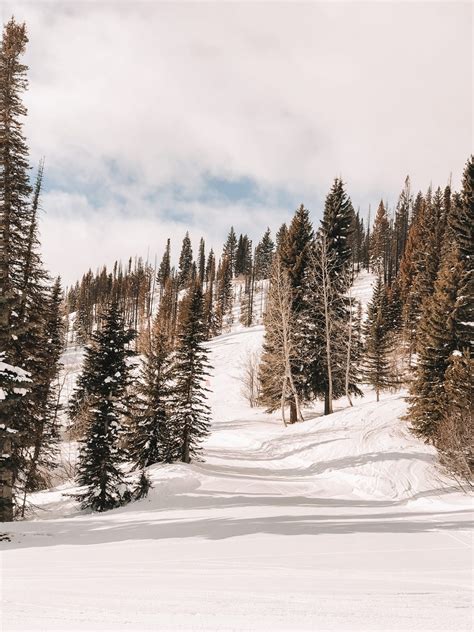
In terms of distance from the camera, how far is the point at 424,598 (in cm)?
493

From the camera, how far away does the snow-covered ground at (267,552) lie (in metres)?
4.35

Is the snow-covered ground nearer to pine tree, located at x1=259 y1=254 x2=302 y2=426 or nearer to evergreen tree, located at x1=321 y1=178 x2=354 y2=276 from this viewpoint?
pine tree, located at x1=259 y1=254 x2=302 y2=426

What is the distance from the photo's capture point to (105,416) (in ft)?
55.9

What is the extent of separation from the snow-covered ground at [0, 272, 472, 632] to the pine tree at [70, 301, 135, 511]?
1.40m

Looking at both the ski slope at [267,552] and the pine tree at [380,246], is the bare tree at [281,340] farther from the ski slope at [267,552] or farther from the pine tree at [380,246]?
the pine tree at [380,246]

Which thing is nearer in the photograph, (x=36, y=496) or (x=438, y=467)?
(x=438, y=467)

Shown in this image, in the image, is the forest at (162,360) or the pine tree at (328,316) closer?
the forest at (162,360)

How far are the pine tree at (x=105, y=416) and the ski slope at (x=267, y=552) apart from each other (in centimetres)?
181

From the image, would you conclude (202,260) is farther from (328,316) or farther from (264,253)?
(328,316)

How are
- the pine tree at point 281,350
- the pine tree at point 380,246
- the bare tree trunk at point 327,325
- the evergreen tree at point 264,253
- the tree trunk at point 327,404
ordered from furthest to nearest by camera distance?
the evergreen tree at point 264,253
the pine tree at point 380,246
the pine tree at point 281,350
the tree trunk at point 327,404
the bare tree trunk at point 327,325

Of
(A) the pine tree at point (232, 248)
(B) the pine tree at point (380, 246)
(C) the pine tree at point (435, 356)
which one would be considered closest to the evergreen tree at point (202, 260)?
(A) the pine tree at point (232, 248)

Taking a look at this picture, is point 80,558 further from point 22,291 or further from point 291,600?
point 22,291

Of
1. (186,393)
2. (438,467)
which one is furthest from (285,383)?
(438,467)

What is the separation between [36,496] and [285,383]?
674 inches
